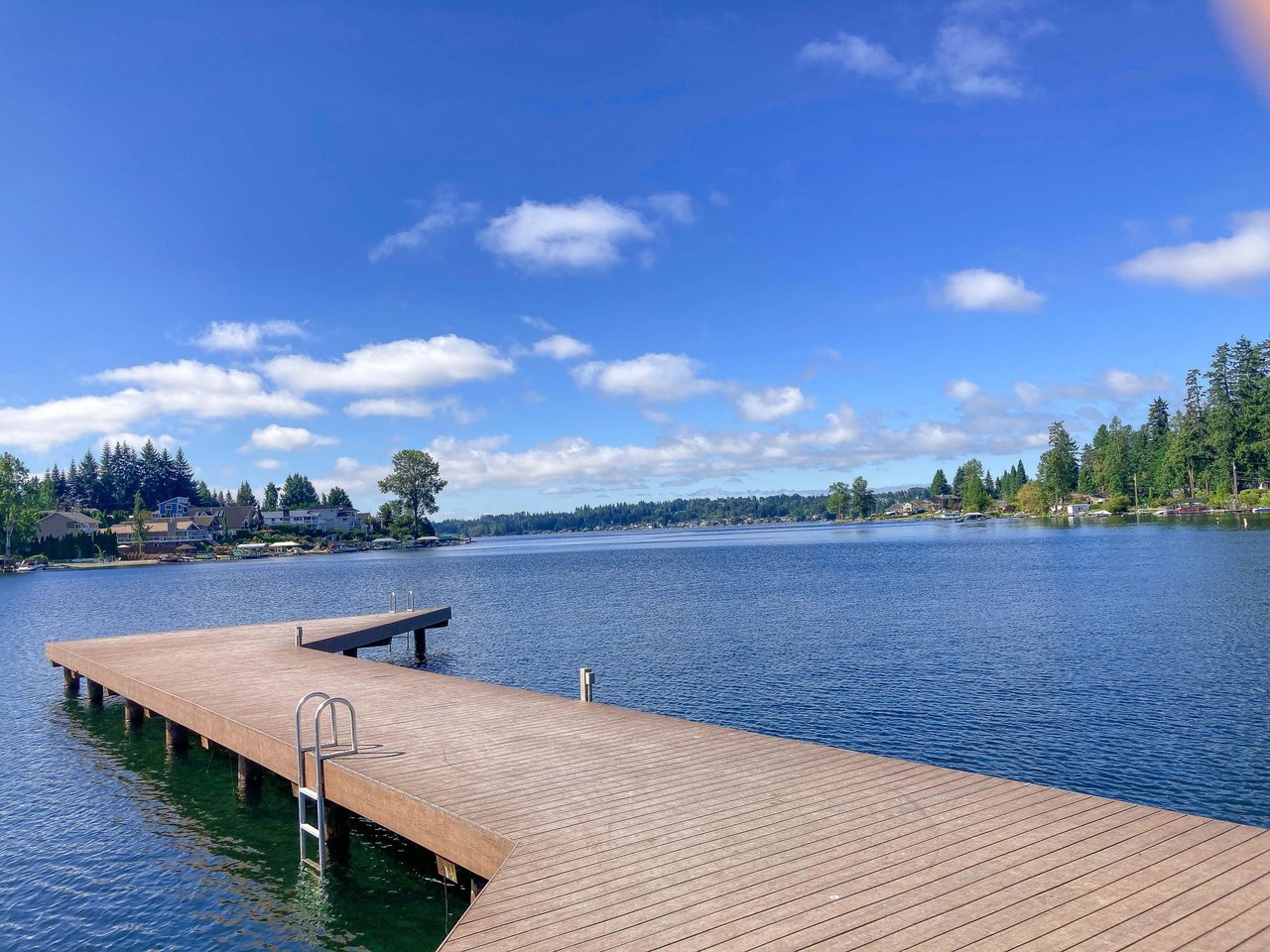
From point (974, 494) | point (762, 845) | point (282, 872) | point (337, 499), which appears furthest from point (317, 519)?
point (762, 845)

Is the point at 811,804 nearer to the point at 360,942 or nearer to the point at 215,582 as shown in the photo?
the point at 360,942

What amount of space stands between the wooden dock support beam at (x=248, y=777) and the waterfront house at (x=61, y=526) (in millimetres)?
130881

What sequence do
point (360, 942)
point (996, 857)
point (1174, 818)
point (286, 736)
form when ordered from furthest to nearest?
point (286, 736) < point (360, 942) < point (1174, 818) < point (996, 857)

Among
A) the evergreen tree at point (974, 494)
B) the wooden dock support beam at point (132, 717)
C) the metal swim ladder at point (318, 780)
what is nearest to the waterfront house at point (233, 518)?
the wooden dock support beam at point (132, 717)

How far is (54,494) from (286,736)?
166609 millimetres

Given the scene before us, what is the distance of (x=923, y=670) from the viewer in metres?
20.6

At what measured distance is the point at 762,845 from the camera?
662 cm

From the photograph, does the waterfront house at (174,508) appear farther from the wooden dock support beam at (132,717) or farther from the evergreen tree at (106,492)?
the wooden dock support beam at (132,717)

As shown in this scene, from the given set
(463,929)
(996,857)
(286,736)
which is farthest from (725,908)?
(286,736)

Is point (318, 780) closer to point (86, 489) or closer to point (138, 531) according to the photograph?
point (138, 531)

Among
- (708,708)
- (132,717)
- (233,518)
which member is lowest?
(708,708)

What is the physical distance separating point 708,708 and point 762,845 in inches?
445

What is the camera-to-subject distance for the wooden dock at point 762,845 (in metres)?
5.14

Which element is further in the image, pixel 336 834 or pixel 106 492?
pixel 106 492
